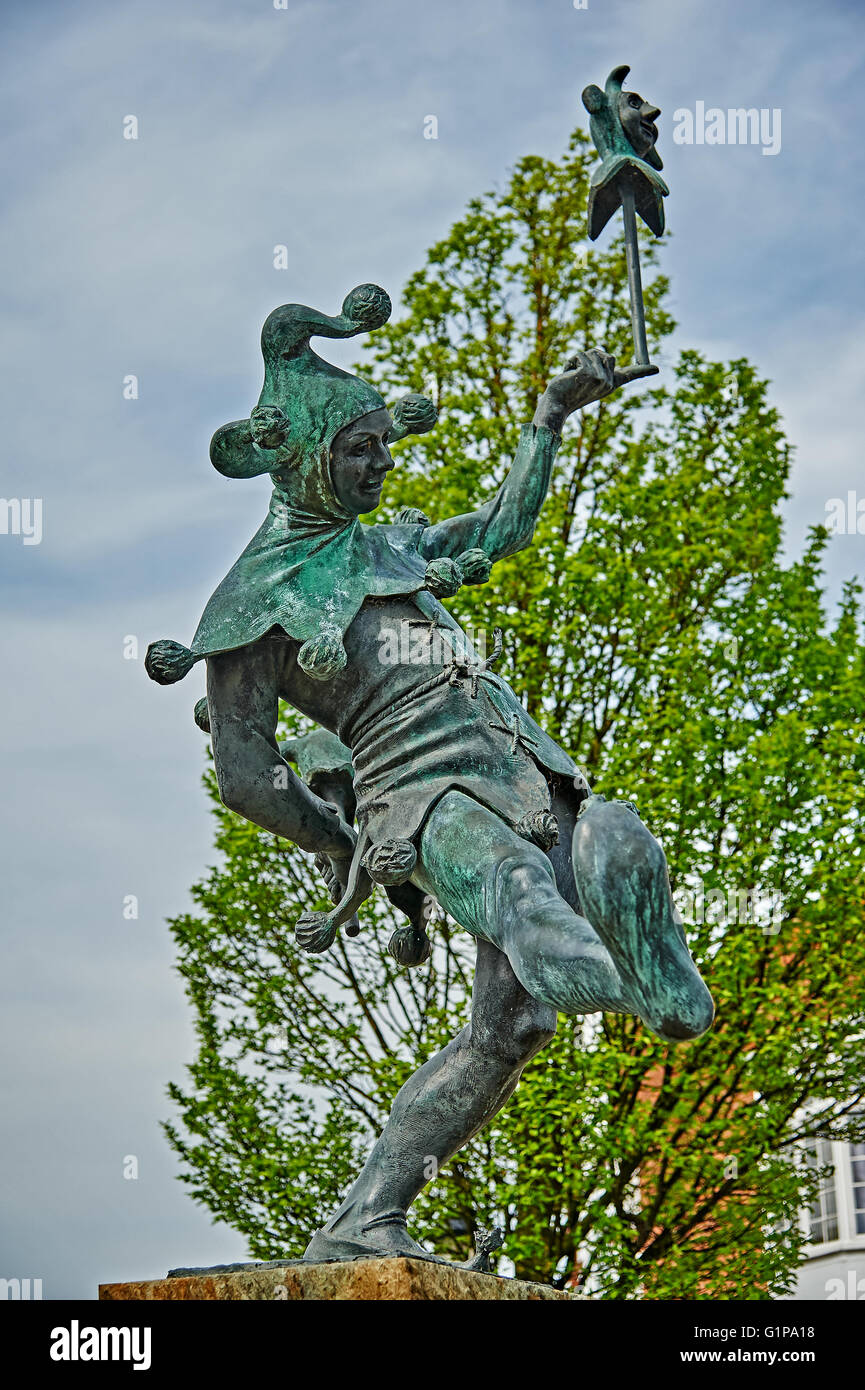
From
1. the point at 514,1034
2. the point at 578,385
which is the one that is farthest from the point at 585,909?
the point at 578,385

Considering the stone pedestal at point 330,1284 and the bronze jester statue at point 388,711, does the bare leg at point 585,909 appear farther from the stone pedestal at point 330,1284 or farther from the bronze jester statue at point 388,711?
the stone pedestal at point 330,1284

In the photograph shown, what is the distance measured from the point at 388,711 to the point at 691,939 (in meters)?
7.85

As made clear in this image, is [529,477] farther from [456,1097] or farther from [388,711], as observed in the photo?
[456,1097]

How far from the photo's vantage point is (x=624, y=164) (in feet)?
15.3

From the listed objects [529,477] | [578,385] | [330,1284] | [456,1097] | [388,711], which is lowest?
[330,1284]

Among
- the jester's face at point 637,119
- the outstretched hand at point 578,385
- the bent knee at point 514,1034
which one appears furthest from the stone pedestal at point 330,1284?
the jester's face at point 637,119

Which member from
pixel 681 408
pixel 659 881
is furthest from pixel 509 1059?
pixel 681 408

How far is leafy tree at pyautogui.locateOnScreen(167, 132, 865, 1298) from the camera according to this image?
448 inches

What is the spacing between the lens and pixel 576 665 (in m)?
12.9

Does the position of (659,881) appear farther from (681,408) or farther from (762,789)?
(681,408)

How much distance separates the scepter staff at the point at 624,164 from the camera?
465cm

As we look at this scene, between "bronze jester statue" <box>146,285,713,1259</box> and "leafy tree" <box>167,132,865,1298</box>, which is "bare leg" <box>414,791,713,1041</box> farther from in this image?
"leafy tree" <box>167,132,865,1298</box>

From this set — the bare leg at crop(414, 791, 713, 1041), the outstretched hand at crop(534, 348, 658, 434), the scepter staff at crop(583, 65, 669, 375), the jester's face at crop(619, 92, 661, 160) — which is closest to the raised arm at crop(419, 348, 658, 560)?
the outstretched hand at crop(534, 348, 658, 434)
